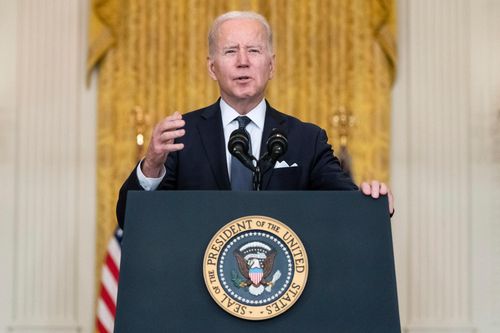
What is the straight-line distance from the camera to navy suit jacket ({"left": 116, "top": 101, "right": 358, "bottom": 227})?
360cm

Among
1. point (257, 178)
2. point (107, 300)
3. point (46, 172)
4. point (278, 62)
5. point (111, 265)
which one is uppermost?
point (278, 62)

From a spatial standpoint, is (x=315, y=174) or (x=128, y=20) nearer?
(x=315, y=174)

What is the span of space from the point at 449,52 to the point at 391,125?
2.41 feet

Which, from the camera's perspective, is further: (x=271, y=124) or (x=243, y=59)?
(x=271, y=124)

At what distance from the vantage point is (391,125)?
8844 mm

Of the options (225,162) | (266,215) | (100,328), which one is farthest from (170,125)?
(100,328)

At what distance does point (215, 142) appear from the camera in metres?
3.67

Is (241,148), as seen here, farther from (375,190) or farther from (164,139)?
(375,190)

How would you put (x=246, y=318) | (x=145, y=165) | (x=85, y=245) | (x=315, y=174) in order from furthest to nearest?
(x=85, y=245) → (x=315, y=174) → (x=145, y=165) → (x=246, y=318)

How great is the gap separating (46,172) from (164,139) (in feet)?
18.9

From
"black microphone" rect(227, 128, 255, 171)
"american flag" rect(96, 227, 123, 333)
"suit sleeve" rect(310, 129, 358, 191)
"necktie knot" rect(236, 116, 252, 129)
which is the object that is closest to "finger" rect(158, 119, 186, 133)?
"black microphone" rect(227, 128, 255, 171)

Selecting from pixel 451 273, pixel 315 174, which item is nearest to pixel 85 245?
pixel 451 273

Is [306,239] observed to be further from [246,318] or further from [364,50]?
[364,50]

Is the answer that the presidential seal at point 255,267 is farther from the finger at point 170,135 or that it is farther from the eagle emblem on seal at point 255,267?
the finger at point 170,135
